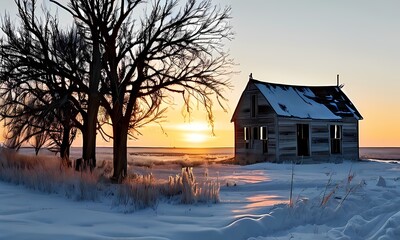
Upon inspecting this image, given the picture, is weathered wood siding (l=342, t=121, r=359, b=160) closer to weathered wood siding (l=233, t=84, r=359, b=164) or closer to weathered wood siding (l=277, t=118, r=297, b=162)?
weathered wood siding (l=233, t=84, r=359, b=164)

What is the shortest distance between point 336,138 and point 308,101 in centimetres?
340

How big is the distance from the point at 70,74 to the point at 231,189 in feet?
23.4

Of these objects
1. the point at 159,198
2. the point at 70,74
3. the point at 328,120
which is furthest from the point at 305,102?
the point at 159,198

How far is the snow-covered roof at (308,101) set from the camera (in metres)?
30.4

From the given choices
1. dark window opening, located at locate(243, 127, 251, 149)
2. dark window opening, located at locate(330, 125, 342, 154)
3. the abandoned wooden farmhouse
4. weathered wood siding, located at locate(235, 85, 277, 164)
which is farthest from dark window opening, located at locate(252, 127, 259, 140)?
dark window opening, located at locate(330, 125, 342, 154)

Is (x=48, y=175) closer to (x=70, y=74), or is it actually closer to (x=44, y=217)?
(x=44, y=217)

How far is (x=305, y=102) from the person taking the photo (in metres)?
32.4

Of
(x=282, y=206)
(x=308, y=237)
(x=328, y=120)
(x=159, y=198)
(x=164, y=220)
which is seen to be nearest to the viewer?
(x=308, y=237)

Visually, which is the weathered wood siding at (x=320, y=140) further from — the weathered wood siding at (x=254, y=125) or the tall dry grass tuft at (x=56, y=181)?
the tall dry grass tuft at (x=56, y=181)

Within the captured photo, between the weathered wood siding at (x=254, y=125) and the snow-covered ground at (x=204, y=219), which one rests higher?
the weathered wood siding at (x=254, y=125)

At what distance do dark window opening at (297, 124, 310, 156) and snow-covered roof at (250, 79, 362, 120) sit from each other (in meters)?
1.06

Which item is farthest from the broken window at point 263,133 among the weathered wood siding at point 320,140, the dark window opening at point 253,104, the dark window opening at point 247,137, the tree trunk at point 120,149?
the tree trunk at point 120,149

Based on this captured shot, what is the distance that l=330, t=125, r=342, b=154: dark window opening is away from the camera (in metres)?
32.2

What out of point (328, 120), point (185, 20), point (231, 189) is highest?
point (185, 20)
